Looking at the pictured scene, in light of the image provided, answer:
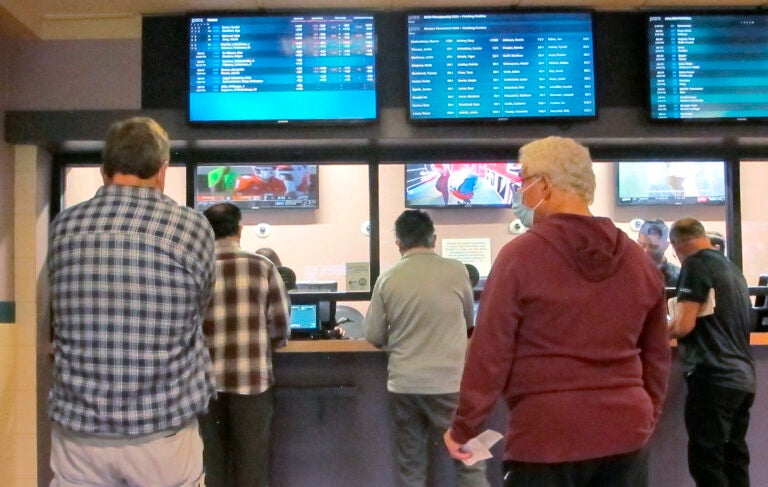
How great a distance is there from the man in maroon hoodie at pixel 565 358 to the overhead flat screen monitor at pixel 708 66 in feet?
7.55

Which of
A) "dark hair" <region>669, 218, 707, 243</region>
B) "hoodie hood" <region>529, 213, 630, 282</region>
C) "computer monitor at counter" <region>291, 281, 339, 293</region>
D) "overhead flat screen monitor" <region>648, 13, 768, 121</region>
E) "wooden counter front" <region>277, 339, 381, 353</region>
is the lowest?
"wooden counter front" <region>277, 339, 381, 353</region>

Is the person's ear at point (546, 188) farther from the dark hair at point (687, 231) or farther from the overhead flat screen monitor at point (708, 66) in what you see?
the overhead flat screen monitor at point (708, 66)

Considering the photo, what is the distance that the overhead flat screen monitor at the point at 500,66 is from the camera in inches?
145

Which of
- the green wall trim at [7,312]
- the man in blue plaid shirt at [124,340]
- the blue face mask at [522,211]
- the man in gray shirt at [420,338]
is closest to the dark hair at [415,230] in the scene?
the man in gray shirt at [420,338]

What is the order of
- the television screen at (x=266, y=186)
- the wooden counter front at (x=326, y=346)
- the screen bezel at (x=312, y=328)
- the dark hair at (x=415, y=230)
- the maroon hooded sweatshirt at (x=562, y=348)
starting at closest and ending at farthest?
1. the maroon hooded sweatshirt at (x=562, y=348)
2. the dark hair at (x=415, y=230)
3. the wooden counter front at (x=326, y=346)
4. the screen bezel at (x=312, y=328)
5. the television screen at (x=266, y=186)

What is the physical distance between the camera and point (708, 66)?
374 cm

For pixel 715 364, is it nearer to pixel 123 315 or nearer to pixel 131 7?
pixel 123 315

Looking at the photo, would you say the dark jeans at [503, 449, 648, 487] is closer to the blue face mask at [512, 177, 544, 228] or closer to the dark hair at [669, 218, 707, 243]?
the blue face mask at [512, 177, 544, 228]

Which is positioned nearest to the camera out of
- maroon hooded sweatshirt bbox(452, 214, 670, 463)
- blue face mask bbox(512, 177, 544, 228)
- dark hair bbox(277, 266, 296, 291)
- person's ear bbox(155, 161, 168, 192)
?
maroon hooded sweatshirt bbox(452, 214, 670, 463)

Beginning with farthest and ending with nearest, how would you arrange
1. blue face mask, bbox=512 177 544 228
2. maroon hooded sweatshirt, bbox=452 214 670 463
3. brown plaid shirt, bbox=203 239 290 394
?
brown plaid shirt, bbox=203 239 290 394 → blue face mask, bbox=512 177 544 228 → maroon hooded sweatshirt, bbox=452 214 670 463

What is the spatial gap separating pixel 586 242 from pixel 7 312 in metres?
3.01

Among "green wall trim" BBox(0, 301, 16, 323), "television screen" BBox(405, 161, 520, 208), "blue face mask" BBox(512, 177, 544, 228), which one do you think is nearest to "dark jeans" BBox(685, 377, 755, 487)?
"blue face mask" BBox(512, 177, 544, 228)

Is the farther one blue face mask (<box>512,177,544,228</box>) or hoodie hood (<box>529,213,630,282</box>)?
blue face mask (<box>512,177,544,228</box>)

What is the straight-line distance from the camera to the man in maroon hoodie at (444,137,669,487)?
160 cm
